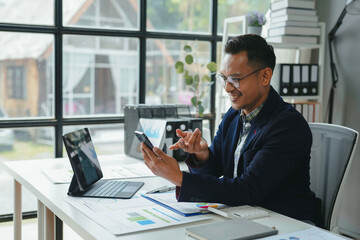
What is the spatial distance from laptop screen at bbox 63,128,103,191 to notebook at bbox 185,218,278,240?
0.65 m

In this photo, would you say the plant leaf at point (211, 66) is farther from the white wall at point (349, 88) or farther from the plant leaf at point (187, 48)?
the white wall at point (349, 88)

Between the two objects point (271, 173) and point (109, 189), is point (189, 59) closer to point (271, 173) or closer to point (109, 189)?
point (109, 189)

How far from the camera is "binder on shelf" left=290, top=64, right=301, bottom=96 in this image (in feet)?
11.5

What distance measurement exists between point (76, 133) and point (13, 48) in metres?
1.50

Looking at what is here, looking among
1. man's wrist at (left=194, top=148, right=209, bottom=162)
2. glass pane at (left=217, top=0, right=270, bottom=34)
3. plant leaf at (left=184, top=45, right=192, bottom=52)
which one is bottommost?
man's wrist at (left=194, top=148, right=209, bottom=162)

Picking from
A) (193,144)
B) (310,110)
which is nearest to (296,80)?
(310,110)

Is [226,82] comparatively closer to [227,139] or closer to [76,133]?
[227,139]

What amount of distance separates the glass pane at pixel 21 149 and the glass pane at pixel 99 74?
246 millimetres

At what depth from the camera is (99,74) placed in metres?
3.49

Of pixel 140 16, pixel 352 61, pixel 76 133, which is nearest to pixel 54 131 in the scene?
pixel 140 16

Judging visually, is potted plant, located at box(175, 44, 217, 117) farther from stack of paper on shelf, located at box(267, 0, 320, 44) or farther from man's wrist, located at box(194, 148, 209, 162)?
man's wrist, located at box(194, 148, 209, 162)

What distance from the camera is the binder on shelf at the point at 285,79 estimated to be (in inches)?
136

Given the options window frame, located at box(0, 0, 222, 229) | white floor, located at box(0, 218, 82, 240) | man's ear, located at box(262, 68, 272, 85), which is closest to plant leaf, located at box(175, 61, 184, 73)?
window frame, located at box(0, 0, 222, 229)

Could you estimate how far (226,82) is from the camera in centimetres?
188
